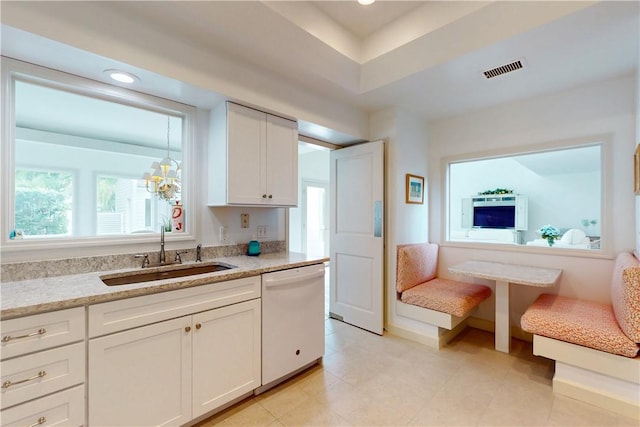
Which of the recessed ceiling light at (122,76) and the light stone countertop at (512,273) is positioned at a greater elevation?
the recessed ceiling light at (122,76)

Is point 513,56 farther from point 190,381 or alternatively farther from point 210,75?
point 190,381

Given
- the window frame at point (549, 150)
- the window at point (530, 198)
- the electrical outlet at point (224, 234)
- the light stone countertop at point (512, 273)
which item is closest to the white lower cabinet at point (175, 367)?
the electrical outlet at point (224, 234)

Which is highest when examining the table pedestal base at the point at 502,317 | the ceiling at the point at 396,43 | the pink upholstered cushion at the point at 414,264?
the ceiling at the point at 396,43

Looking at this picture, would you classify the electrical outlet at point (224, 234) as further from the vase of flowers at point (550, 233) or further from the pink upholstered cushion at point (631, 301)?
the vase of flowers at point (550, 233)

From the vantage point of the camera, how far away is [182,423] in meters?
1.57

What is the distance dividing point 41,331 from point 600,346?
3.04m

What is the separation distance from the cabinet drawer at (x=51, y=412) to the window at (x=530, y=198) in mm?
3451

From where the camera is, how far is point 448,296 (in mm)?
2623

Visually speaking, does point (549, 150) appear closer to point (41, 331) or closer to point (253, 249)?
point (253, 249)

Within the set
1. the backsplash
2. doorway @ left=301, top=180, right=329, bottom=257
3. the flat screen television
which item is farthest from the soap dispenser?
doorway @ left=301, top=180, right=329, bottom=257

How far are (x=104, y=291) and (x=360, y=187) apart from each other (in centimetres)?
245

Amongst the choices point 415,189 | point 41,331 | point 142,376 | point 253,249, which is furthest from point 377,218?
point 41,331

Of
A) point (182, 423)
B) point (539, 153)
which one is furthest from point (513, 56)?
point (182, 423)

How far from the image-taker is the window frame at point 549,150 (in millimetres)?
2404
